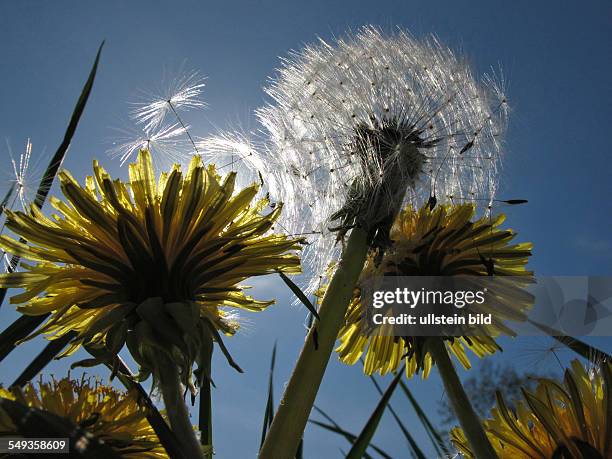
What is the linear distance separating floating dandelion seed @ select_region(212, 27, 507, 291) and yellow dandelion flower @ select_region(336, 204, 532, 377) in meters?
0.06

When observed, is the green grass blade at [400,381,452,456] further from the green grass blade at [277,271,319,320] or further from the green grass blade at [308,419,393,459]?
the green grass blade at [277,271,319,320]

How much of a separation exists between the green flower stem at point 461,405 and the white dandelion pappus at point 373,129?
316 millimetres

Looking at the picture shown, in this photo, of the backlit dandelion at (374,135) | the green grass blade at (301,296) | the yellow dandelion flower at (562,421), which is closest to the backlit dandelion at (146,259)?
the green grass blade at (301,296)

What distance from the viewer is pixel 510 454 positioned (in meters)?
1.23

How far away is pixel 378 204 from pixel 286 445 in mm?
572

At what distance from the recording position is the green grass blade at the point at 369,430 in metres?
1.18

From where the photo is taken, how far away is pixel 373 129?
58.2 inches

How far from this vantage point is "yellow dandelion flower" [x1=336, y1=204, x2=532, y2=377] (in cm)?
138

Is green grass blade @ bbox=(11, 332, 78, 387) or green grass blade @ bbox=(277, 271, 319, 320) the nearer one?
green grass blade @ bbox=(277, 271, 319, 320)

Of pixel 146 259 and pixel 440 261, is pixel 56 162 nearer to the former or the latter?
pixel 146 259

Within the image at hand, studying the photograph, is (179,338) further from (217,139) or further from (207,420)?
(217,139)

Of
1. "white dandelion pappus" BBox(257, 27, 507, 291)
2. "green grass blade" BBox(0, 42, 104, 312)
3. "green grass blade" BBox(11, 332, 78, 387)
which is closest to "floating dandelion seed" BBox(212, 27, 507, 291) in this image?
"white dandelion pappus" BBox(257, 27, 507, 291)

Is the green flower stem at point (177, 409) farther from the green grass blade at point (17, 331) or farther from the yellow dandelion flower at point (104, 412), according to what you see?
the green grass blade at point (17, 331)

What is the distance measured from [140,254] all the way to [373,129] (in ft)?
2.23
